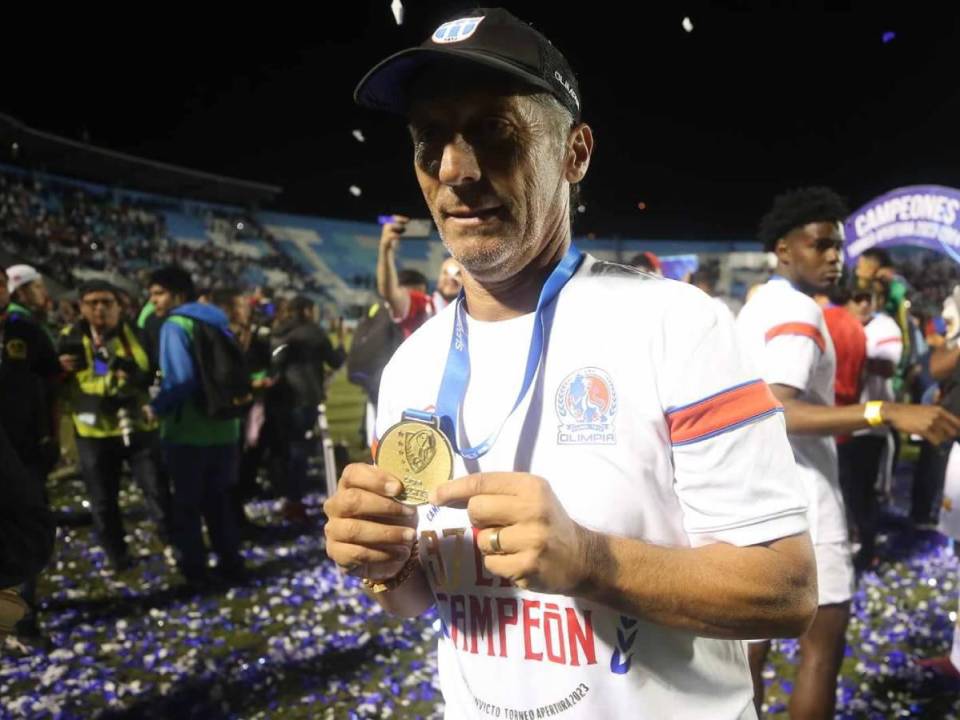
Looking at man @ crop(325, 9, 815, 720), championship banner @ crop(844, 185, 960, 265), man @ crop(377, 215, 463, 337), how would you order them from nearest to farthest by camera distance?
man @ crop(325, 9, 815, 720) < man @ crop(377, 215, 463, 337) < championship banner @ crop(844, 185, 960, 265)

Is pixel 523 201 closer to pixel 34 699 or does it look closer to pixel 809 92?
pixel 34 699

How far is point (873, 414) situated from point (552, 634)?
2.26 m

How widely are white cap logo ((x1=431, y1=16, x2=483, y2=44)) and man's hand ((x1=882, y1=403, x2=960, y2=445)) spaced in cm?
238

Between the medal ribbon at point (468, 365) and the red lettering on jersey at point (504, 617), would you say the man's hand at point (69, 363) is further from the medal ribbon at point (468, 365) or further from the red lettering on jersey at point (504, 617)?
the red lettering on jersey at point (504, 617)

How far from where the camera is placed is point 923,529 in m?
7.27

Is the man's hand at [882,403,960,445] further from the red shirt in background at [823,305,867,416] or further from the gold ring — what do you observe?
the gold ring

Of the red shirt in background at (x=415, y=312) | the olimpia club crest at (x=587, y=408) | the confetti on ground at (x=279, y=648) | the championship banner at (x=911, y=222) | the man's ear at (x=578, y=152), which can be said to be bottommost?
the confetti on ground at (x=279, y=648)

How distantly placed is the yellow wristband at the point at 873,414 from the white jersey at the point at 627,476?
1911mm

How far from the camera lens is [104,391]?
591cm

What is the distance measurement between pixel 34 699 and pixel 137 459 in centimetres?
239

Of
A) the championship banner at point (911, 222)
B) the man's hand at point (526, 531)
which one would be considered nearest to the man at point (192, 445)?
the man's hand at point (526, 531)

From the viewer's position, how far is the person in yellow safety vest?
5902 millimetres

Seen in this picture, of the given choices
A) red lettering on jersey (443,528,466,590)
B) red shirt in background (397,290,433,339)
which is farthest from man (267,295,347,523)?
red lettering on jersey (443,528,466,590)

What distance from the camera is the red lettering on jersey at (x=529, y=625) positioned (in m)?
1.30
